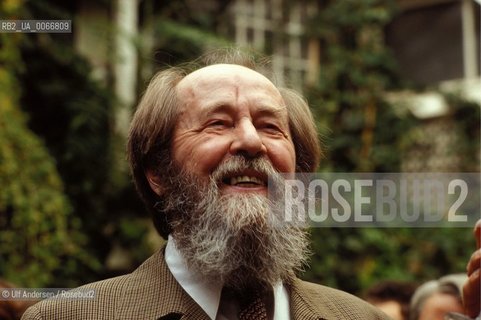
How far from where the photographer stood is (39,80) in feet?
22.7

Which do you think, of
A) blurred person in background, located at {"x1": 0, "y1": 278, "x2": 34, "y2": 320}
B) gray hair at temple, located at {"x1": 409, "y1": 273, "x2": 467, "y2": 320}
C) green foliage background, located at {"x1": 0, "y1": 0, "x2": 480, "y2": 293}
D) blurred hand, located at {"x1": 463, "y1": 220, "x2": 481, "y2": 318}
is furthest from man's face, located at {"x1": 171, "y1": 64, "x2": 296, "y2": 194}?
green foliage background, located at {"x1": 0, "y1": 0, "x2": 480, "y2": 293}

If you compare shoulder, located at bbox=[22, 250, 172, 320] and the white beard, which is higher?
the white beard

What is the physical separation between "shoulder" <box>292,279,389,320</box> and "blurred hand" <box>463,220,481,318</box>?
1.57ft

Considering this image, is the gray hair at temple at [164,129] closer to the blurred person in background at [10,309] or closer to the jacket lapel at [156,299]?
the jacket lapel at [156,299]

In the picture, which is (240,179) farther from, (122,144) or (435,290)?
(122,144)

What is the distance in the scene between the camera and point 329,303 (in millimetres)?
2438

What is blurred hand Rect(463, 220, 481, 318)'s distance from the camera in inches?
75.9

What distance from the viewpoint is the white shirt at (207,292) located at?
2227 millimetres

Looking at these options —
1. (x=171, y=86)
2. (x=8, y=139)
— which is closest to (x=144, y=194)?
(x=171, y=86)

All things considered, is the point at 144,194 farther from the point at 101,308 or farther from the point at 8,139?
the point at 8,139

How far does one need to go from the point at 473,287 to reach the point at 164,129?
1038 millimetres

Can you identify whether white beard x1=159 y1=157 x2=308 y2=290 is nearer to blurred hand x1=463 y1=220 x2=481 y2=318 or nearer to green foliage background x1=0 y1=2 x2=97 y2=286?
blurred hand x1=463 y1=220 x2=481 y2=318

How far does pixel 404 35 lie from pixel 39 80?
14.1 ft

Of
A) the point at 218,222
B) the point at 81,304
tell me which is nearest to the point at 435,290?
the point at 218,222
